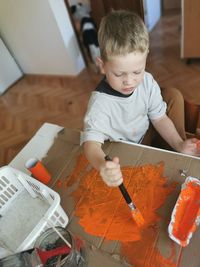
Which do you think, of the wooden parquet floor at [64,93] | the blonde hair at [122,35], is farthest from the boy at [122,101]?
the wooden parquet floor at [64,93]

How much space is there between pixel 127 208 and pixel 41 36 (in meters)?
2.08

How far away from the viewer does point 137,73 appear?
0.71 metres

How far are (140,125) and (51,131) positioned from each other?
366 millimetres

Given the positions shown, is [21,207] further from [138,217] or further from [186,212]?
[186,212]

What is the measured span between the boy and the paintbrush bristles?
0.12 m

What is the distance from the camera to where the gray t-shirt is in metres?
0.81

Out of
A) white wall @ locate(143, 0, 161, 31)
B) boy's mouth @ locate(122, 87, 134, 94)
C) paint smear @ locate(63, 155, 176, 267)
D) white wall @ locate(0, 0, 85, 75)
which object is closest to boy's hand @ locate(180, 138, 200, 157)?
paint smear @ locate(63, 155, 176, 267)

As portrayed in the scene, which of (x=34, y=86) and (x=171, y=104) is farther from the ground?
(x=171, y=104)

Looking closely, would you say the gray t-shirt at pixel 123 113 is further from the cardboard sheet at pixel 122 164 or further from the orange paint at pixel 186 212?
the orange paint at pixel 186 212

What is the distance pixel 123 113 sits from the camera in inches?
34.7

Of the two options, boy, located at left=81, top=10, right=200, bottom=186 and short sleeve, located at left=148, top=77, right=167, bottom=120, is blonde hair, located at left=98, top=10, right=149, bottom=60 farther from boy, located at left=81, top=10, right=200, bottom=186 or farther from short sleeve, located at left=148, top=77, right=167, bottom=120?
short sleeve, located at left=148, top=77, right=167, bottom=120

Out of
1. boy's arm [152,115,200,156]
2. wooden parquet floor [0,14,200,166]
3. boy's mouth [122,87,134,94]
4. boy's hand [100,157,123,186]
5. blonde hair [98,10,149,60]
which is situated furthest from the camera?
wooden parquet floor [0,14,200,166]

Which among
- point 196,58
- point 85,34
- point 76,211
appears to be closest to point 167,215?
point 76,211

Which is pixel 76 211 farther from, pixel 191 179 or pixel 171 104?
pixel 171 104
